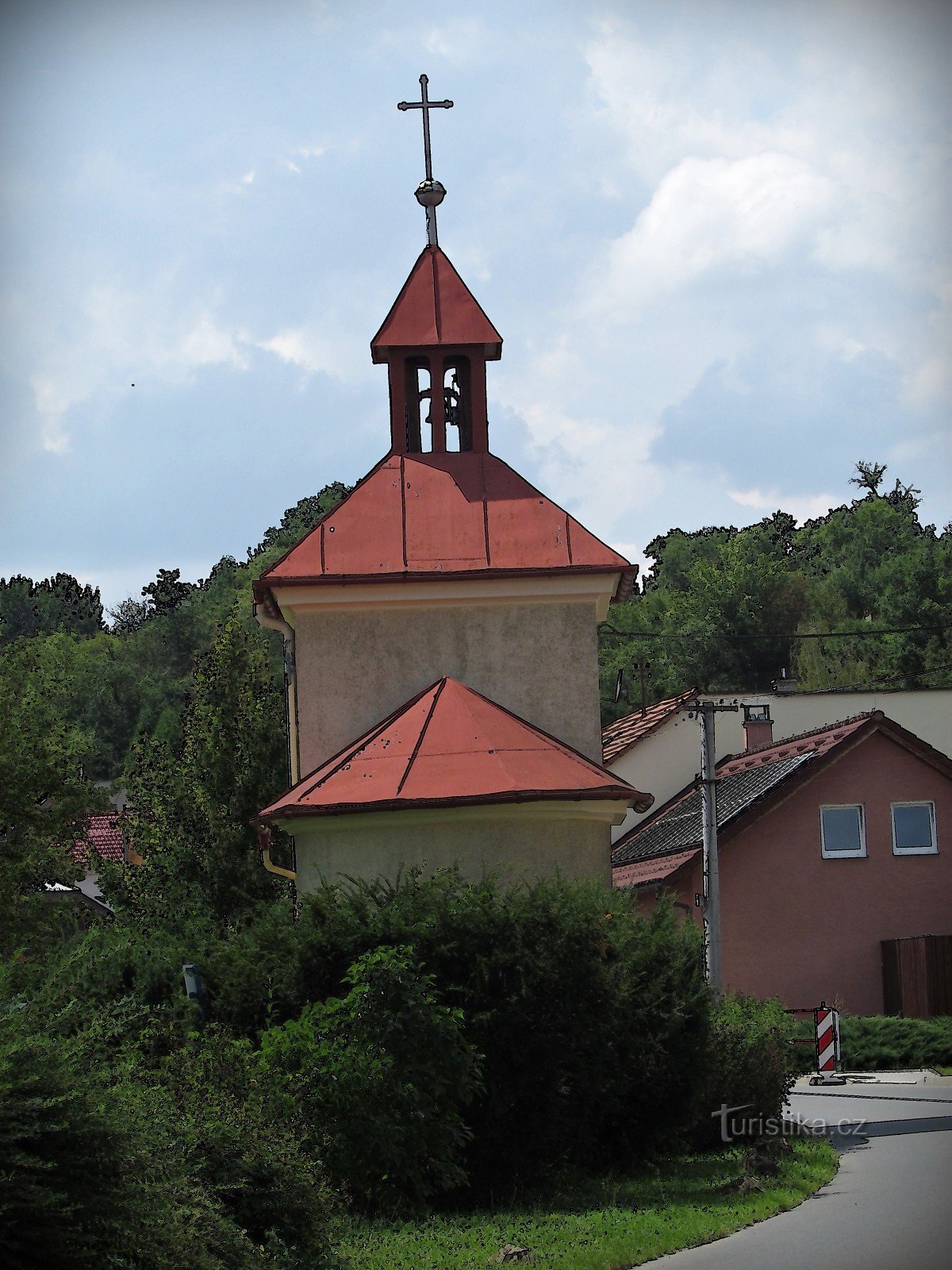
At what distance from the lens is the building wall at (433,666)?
20750 millimetres

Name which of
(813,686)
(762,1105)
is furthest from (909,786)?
(813,686)

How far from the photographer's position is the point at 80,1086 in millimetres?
8617

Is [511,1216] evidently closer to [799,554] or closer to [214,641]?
[214,641]

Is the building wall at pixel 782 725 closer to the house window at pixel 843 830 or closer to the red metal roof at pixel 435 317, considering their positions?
the house window at pixel 843 830

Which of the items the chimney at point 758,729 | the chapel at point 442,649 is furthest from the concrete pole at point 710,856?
the chimney at point 758,729

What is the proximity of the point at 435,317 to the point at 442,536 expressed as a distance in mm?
3747

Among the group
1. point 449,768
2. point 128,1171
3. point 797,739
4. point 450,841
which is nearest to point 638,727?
point 797,739

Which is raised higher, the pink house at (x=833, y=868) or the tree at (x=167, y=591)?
the tree at (x=167, y=591)

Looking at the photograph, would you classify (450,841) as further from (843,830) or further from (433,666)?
(843,830)

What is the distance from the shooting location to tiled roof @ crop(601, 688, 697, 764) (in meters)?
39.2

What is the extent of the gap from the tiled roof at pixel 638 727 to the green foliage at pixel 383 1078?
79.4 feet

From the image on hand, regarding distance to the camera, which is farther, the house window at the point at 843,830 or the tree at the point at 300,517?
the tree at the point at 300,517

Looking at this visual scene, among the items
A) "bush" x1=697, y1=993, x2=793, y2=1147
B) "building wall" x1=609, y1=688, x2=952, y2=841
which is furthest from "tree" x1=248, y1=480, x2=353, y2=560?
"bush" x1=697, y1=993, x2=793, y2=1147

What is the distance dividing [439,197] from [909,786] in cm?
1454
